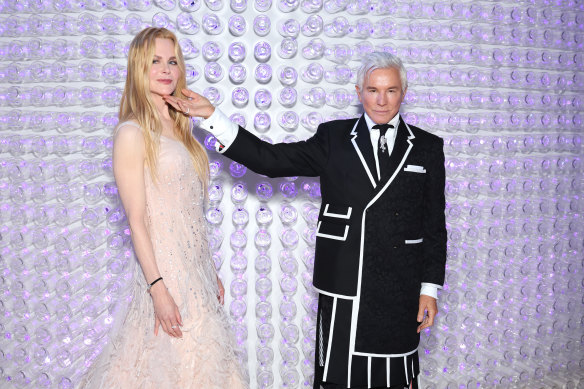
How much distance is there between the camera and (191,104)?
6.45ft

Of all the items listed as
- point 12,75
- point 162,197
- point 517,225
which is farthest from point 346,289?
point 12,75

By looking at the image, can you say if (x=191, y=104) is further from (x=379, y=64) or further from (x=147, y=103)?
(x=379, y=64)

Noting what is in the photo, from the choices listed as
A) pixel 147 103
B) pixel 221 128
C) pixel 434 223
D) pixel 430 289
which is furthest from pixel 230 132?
pixel 430 289

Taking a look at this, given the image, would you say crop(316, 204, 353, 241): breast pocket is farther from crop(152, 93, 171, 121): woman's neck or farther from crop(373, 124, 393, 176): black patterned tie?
crop(152, 93, 171, 121): woman's neck

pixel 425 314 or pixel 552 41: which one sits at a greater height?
pixel 552 41

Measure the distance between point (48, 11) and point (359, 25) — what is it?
4.49 feet

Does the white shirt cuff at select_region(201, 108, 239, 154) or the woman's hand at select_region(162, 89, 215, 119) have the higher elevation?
the woman's hand at select_region(162, 89, 215, 119)

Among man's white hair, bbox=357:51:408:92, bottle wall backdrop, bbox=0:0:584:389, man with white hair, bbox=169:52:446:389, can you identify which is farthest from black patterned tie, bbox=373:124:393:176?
bottle wall backdrop, bbox=0:0:584:389

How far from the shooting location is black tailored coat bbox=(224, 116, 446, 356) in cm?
206

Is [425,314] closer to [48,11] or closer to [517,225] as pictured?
[517,225]

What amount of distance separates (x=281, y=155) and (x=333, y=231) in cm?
33

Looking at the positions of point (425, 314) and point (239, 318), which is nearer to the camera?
point (425, 314)

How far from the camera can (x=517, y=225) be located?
3.07 m

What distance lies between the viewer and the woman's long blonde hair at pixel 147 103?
1.80 metres
